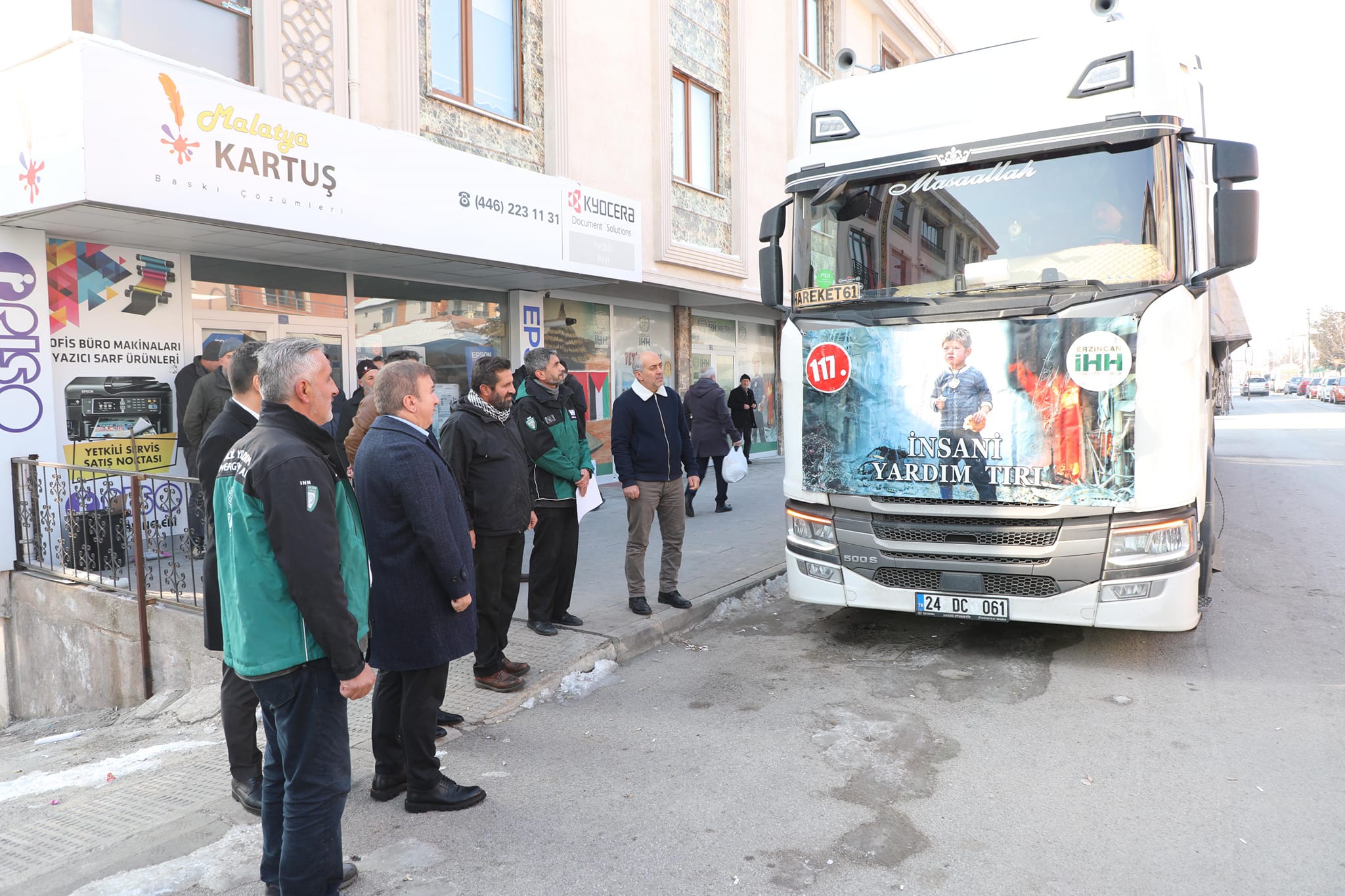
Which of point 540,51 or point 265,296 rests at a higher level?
point 540,51

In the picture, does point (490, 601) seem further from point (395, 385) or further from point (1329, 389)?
point (1329, 389)

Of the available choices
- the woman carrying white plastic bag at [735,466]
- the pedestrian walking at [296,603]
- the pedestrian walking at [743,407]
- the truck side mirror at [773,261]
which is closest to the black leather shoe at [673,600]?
the truck side mirror at [773,261]

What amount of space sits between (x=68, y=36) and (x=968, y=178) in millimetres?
6714

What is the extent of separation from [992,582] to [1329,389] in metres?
→ 63.9

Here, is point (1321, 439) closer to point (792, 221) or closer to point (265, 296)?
point (792, 221)

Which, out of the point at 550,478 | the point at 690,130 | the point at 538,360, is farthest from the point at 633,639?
the point at 690,130

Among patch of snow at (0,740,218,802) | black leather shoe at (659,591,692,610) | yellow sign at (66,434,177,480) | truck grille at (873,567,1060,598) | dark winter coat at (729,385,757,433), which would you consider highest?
dark winter coat at (729,385,757,433)

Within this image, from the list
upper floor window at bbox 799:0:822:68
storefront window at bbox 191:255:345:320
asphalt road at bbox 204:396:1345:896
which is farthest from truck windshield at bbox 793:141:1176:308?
upper floor window at bbox 799:0:822:68

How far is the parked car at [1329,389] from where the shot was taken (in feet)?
177

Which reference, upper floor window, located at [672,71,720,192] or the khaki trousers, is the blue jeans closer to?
the khaki trousers

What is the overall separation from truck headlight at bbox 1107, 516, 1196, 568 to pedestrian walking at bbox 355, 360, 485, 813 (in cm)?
348

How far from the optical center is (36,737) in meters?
6.64

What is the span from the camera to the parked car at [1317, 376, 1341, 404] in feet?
177

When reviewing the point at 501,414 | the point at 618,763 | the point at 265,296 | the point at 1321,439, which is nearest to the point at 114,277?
the point at 265,296
